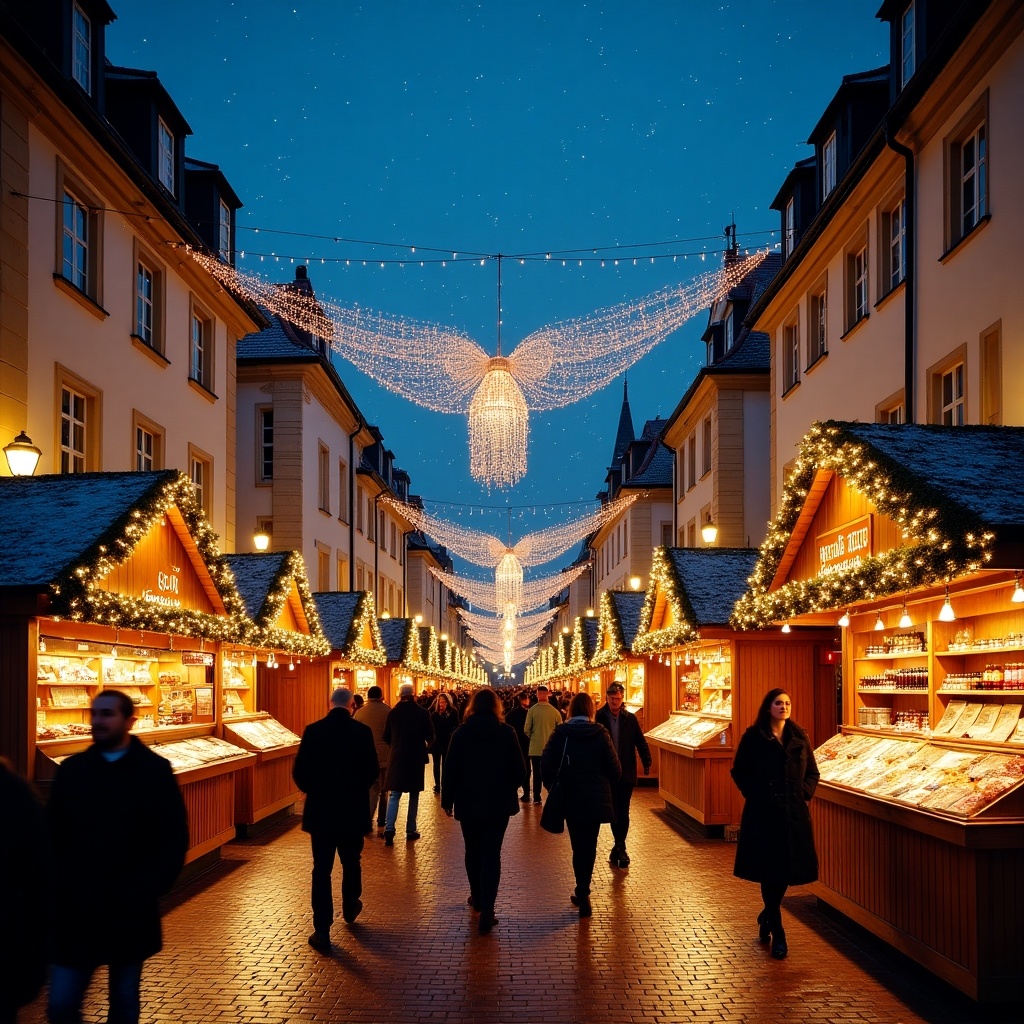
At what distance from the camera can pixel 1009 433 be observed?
404 inches

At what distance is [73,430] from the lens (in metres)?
16.6

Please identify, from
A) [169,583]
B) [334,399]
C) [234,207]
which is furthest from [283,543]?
[169,583]

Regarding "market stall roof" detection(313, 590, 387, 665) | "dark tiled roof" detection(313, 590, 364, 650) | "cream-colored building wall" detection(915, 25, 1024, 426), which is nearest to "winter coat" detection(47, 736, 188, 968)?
"cream-colored building wall" detection(915, 25, 1024, 426)

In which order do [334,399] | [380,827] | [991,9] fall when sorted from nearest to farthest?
[991,9] → [380,827] → [334,399]

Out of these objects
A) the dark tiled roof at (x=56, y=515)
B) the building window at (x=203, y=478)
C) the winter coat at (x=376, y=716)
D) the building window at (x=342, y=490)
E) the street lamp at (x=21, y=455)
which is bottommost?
the winter coat at (x=376, y=716)

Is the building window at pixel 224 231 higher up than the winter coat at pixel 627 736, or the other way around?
the building window at pixel 224 231

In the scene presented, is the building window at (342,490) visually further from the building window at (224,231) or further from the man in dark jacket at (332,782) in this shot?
the man in dark jacket at (332,782)

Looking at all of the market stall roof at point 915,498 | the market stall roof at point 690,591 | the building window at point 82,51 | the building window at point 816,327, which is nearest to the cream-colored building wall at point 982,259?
the market stall roof at point 915,498

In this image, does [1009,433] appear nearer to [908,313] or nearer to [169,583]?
[908,313]

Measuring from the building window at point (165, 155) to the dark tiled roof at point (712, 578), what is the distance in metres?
10.3

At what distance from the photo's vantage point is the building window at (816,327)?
20766 millimetres

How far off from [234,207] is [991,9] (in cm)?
1612

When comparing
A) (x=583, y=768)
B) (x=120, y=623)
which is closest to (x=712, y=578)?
(x=583, y=768)

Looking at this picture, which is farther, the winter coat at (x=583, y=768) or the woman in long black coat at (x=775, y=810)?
the winter coat at (x=583, y=768)
